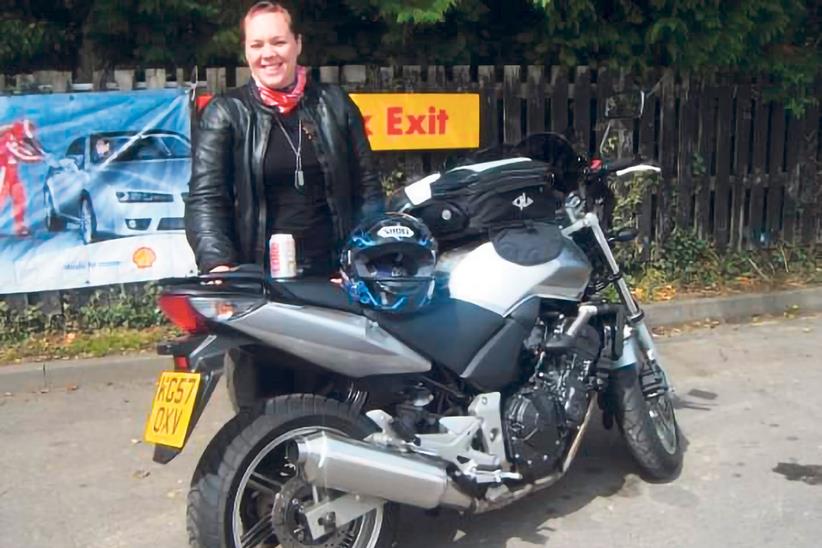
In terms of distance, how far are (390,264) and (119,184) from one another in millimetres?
3681

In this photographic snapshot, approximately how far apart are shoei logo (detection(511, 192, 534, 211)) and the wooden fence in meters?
3.28

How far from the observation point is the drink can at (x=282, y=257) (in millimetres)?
3619

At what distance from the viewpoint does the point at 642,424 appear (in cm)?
452

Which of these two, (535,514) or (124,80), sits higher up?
(124,80)

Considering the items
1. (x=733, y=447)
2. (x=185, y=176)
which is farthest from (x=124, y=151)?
(x=733, y=447)

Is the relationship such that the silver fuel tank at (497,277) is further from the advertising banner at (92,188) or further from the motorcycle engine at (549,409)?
the advertising banner at (92,188)

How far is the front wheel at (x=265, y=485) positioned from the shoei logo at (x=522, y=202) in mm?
1097

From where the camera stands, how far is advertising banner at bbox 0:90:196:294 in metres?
6.64

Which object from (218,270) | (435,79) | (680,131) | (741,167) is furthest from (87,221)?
(741,167)

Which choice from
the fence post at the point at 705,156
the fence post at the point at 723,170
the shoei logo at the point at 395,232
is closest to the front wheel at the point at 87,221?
the shoei logo at the point at 395,232

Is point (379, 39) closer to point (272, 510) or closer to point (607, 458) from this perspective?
point (607, 458)

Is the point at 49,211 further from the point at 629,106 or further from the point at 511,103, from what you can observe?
the point at 629,106

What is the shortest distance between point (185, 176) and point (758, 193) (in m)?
4.67

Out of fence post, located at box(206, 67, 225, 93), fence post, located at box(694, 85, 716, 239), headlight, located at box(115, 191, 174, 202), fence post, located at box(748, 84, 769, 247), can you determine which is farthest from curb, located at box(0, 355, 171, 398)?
fence post, located at box(748, 84, 769, 247)
